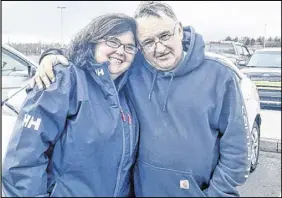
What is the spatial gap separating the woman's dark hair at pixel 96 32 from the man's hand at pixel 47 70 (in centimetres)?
5

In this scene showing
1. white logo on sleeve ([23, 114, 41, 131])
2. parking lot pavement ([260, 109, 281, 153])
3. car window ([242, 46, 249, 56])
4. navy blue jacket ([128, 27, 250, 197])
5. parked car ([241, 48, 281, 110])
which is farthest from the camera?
car window ([242, 46, 249, 56])

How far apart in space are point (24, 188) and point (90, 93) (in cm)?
42

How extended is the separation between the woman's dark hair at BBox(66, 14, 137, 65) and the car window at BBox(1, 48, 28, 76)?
6.13ft

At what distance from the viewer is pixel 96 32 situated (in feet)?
4.71

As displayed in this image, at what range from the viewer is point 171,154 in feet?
4.80

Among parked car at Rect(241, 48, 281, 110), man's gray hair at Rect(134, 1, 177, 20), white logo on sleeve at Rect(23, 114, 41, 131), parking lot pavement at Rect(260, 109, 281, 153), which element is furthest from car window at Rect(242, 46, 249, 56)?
white logo on sleeve at Rect(23, 114, 41, 131)

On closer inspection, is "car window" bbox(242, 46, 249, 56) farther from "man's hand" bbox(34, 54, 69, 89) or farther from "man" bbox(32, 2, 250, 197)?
"man's hand" bbox(34, 54, 69, 89)

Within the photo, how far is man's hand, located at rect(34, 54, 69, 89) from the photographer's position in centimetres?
134

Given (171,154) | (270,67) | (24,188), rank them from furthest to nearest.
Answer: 1. (270,67)
2. (171,154)
3. (24,188)

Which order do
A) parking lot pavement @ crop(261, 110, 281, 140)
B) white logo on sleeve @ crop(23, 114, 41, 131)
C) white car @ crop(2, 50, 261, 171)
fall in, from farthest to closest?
parking lot pavement @ crop(261, 110, 281, 140), white car @ crop(2, 50, 261, 171), white logo on sleeve @ crop(23, 114, 41, 131)

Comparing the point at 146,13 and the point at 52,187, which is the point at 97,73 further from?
the point at 52,187

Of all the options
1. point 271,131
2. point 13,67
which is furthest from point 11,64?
point 271,131

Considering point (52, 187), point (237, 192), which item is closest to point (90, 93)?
point (52, 187)

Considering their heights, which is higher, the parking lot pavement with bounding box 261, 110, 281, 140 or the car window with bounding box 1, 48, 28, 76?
the car window with bounding box 1, 48, 28, 76
